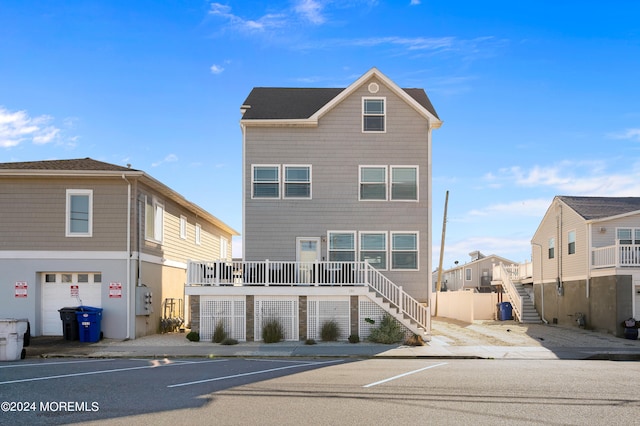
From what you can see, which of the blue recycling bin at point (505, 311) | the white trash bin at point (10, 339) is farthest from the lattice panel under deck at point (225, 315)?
the blue recycling bin at point (505, 311)

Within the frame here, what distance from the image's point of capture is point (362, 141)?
25.1m

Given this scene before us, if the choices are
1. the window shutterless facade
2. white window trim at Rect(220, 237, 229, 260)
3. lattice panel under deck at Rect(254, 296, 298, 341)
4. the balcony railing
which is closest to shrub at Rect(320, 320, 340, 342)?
lattice panel under deck at Rect(254, 296, 298, 341)

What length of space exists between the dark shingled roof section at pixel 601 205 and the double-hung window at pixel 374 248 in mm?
10299

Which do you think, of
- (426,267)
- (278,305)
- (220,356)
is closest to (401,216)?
(426,267)

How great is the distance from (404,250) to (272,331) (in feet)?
20.2

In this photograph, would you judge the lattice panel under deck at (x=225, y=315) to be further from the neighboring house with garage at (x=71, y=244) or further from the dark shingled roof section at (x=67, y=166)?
the dark shingled roof section at (x=67, y=166)

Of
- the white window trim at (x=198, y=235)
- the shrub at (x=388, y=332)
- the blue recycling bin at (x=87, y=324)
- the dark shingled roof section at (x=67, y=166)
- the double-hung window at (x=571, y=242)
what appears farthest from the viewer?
the white window trim at (x=198, y=235)

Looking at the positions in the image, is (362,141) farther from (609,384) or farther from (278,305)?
(609,384)

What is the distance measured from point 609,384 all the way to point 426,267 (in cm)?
1192

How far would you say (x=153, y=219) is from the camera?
24938mm

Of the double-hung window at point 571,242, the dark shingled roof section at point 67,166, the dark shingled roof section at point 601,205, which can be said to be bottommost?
the double-hung window at point 571,242

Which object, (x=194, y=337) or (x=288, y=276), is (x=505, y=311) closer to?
(x=288, y=276)

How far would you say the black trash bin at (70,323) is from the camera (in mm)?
21172

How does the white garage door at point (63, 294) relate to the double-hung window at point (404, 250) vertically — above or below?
below
